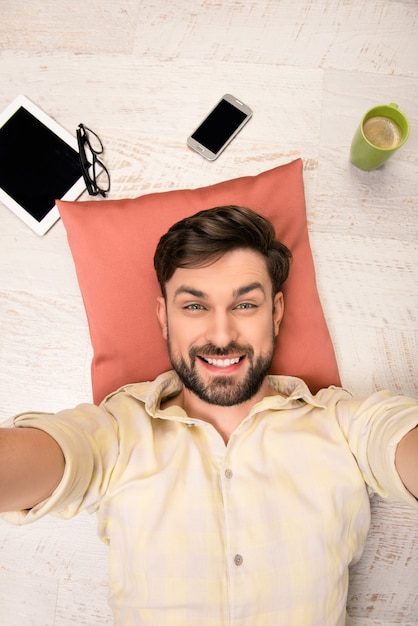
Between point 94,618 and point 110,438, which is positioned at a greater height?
point 110,438

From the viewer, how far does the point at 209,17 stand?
5.24 ft

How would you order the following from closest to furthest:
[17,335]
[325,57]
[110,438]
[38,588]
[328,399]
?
[110,438] < [328,399] < [38,588] < [17,335] < [325,57]

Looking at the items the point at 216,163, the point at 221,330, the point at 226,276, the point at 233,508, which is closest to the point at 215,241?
the point at 226,276

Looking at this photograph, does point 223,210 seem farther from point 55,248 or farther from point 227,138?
point 55,248

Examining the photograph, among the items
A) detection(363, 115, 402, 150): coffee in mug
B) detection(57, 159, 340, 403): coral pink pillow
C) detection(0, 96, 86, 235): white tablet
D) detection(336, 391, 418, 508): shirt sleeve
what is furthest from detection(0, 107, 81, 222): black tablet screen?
detection(336, 391, 418, 508): shirt sleeve

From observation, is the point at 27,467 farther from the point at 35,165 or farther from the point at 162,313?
the point at 35,165

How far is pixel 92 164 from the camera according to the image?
1.49m

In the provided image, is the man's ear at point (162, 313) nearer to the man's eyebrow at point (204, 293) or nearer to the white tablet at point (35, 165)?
the man's eyebrow at point (204, 293)

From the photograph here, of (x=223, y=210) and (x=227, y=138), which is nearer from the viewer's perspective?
(x=223, y=210)

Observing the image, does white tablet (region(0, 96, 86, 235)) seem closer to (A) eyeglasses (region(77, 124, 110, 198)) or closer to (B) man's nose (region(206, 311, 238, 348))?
(A) eyeglasses (region(77, 124, 110, 198))

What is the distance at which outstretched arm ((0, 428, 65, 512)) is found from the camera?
77 cm

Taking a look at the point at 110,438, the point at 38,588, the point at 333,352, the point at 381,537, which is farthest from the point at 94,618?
the point at 333,352

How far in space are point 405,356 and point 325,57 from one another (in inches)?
38.0

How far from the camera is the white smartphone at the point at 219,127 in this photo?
151 centimetres
